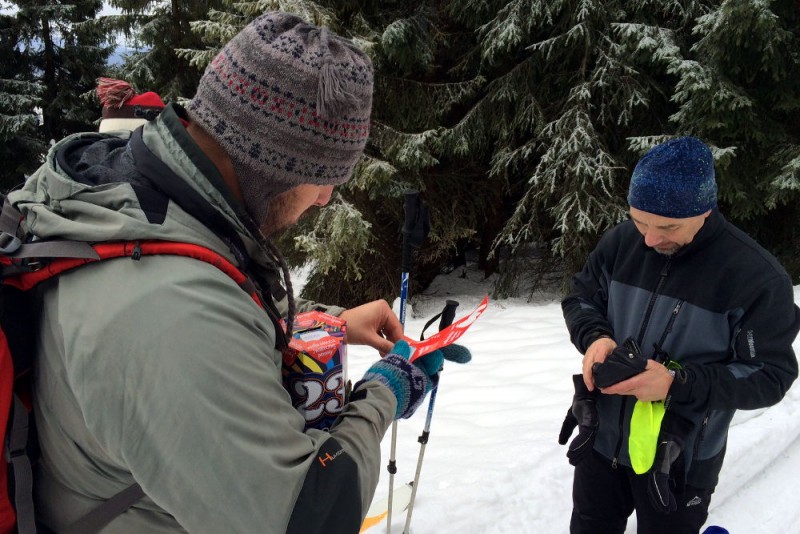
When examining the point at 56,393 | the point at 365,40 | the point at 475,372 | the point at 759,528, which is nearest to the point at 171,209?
the point at 56,393

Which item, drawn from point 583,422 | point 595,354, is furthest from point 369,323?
→ point 583,422

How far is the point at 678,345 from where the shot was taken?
220 cm

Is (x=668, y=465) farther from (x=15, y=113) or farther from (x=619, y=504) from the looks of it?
(x=15, y=113)

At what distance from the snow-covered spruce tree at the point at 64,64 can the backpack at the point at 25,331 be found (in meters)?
15.3

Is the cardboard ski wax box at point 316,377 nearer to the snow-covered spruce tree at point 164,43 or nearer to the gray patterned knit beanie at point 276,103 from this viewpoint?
the gray patterned knit beanie at point 276,103

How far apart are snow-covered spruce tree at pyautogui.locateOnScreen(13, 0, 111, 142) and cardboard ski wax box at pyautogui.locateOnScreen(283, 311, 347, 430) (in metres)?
15.2

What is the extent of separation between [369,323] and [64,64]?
16512 millimetres

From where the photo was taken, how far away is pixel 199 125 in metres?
1.16

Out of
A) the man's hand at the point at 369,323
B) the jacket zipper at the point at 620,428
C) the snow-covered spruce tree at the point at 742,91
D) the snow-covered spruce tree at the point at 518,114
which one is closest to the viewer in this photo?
the man's hand at the point at 369,323

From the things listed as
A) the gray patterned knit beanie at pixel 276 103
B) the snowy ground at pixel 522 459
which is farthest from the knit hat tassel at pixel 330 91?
the snowy ground at pixel 522 459

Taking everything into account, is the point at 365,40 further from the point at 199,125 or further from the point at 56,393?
the point at 56,393

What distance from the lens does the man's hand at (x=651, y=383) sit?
2.05 m

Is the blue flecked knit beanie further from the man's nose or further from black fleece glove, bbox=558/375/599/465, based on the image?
the man's nose

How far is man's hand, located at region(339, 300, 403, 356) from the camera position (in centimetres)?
181
